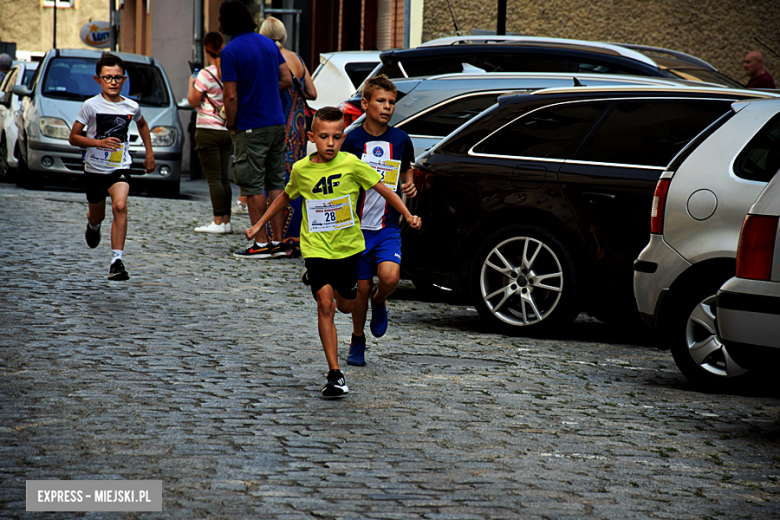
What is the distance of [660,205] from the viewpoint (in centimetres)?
656

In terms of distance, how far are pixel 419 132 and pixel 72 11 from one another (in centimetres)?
6283

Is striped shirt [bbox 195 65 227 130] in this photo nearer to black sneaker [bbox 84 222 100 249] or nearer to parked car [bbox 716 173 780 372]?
black sneaker [bbox 84 222 100 249]

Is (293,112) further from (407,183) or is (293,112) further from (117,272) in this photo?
(407,183)

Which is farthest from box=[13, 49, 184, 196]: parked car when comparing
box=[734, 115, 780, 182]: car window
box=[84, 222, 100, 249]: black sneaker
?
box=[734, 115, 780, 182]: car window

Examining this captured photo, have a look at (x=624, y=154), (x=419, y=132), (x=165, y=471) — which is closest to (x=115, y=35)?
(x=419, y=132)

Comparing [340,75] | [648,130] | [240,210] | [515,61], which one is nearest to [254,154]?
[515,61]

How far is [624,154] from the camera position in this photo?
7.65 m

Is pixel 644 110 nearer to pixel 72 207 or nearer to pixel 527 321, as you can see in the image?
pixel 527 321

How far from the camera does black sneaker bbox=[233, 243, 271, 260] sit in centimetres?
1139

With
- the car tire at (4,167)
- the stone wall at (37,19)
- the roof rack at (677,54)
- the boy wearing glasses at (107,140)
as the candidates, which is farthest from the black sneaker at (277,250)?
the stone wall at (37,19)

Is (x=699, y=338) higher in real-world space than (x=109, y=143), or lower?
lower

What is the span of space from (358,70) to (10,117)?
7.18m

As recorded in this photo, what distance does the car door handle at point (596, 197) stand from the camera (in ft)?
24.6

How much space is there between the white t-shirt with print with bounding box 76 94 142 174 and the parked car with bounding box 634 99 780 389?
4.63 m
